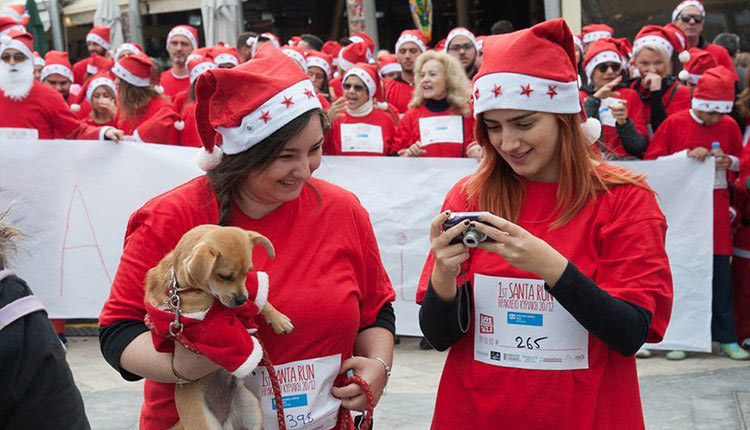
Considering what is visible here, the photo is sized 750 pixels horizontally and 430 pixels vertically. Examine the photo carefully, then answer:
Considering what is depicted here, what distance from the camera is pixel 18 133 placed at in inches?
304

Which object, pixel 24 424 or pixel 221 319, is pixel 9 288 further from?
pixel 221 319

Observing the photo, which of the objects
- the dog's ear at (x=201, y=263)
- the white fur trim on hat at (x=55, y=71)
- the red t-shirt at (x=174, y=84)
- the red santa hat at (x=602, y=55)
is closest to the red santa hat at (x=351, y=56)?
the red t-shirt at (x=174, y=84)

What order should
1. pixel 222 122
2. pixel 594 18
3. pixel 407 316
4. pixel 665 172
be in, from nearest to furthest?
1. pixel 222 122
2. pixel 665 172
3. pixel 407 316
4. pixel 594 18

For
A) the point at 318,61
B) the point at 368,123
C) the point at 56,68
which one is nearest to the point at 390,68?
the point at 318,61

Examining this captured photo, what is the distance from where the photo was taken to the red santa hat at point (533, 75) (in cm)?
262

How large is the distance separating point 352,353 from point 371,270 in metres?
0.26

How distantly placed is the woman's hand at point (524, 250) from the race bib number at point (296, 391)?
0.62 metres

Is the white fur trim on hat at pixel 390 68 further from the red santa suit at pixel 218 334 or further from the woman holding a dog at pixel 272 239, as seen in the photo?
the red santa suit at pixel 218 334

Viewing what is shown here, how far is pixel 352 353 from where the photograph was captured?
281cm

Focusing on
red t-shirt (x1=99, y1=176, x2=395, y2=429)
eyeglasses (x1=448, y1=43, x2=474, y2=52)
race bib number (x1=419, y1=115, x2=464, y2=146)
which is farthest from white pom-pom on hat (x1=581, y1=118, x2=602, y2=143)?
eyeglasses (x1=448, y1=43, x2=474, y2=52)

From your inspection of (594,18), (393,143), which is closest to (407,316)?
(393,143)

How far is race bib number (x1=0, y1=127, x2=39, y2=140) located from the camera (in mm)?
7695

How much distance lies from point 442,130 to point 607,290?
5274 mm

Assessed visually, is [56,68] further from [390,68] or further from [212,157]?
[212,157]
